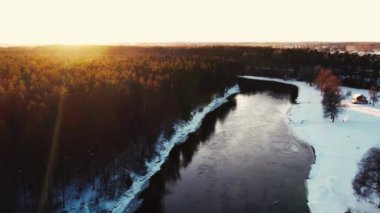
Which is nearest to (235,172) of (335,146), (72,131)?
(335,146)

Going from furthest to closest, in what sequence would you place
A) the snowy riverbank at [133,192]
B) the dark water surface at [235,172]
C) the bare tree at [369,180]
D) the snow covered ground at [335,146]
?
1. the dark water surface at [235,172]
2. the snow covered ground at [335,146]
3. the snowy riverbank at [133,192]
4. the bare tree at [369,180]

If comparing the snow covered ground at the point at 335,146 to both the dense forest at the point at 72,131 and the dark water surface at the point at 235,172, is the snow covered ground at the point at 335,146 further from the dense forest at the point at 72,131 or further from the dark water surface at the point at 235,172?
the dense forest at the point at 72,131

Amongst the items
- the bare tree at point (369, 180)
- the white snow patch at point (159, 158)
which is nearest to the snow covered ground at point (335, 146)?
the bare tree at point (369, 180)

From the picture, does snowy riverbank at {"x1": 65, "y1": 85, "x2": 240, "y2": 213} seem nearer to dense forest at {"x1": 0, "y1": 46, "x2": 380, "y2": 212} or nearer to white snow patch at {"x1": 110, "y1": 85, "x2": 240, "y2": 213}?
white snow patch at {"x1": 110, "y1": 85, "x2": 240, "y2": 213}

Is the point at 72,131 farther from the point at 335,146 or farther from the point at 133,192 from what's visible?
the point at 335,146

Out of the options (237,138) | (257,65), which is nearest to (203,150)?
(237,138)

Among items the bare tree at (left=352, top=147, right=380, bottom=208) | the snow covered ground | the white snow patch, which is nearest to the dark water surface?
the white snow patch
